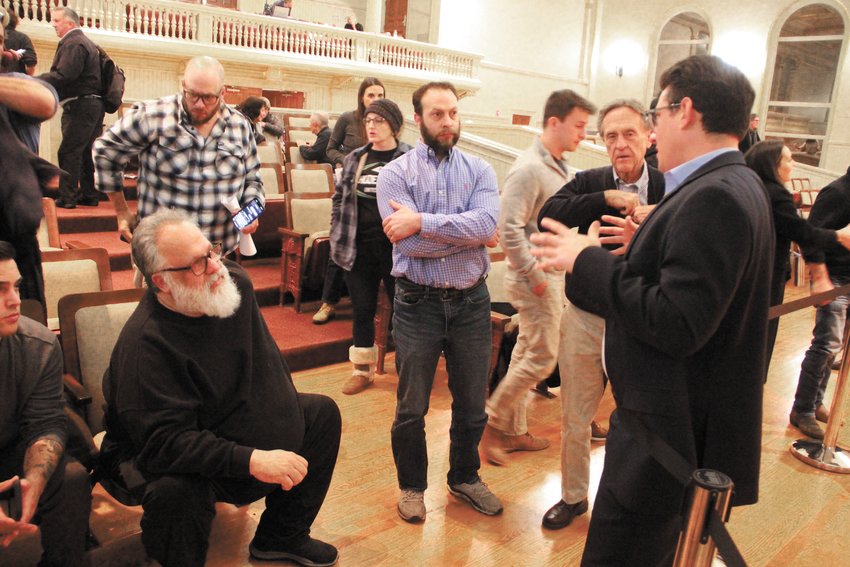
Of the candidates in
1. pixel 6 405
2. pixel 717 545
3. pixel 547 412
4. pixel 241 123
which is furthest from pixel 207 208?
pixel 717 545

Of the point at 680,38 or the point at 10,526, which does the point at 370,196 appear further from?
the point at 680,38

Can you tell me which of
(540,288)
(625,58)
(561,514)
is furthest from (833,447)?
(625,58)

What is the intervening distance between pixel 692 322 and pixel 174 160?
211cm

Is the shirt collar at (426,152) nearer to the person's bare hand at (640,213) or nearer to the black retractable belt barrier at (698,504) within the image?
the person's bare hand at (640,213)

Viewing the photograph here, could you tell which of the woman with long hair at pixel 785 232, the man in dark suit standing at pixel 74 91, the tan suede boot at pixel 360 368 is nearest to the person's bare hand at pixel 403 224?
the tan suede boot at pixel 360 368

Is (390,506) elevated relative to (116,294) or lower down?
lower down

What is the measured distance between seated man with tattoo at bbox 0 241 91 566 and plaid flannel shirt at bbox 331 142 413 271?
1786mm

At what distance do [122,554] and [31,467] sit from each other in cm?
54

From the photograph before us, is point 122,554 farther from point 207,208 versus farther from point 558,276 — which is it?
point 558,276

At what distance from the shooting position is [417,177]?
238 centimetres

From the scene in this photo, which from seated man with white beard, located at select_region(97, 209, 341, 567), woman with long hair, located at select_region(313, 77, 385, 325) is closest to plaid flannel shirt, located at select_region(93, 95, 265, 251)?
seated man with white beard, located at select_region(97, 209, 341, 567)

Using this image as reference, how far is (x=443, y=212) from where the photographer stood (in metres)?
2.39

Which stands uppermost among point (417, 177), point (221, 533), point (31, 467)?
point (417, 177)

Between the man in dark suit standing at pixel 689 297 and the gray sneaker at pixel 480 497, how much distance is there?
3.53 feet
